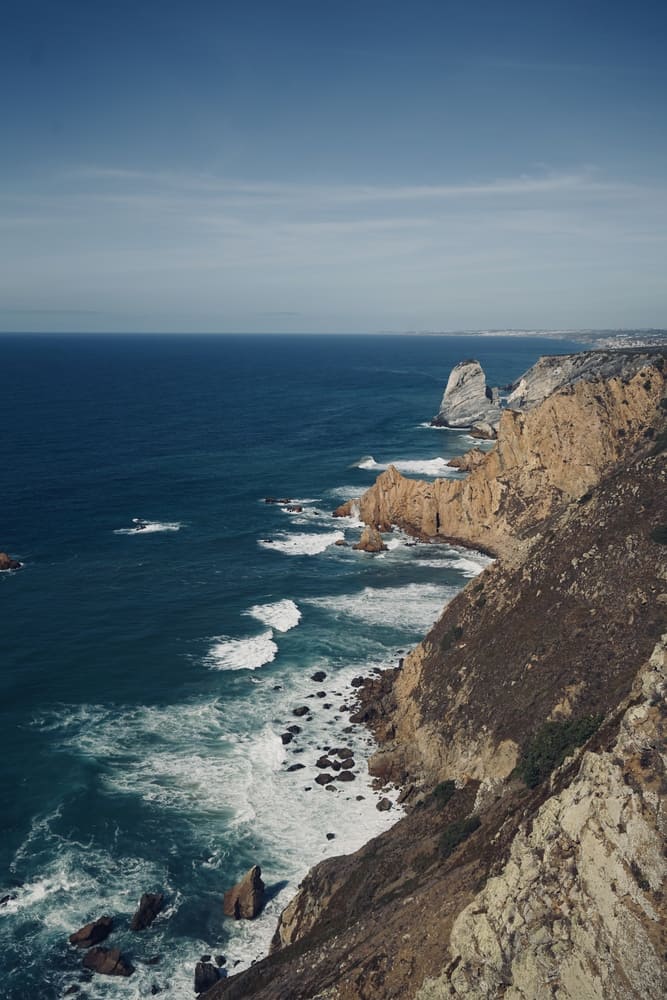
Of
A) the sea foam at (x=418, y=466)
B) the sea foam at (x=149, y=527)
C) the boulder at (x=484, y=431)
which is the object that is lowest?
the sea foam at (x=149, y=527)

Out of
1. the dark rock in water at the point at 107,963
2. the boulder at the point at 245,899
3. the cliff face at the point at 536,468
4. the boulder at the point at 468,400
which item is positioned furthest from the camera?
the boulder at the point at 468,400

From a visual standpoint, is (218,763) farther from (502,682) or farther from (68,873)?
(502,682)

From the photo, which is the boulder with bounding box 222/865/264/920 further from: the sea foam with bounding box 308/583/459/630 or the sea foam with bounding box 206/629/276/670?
the sea foam with bounding box 308/583/459/630

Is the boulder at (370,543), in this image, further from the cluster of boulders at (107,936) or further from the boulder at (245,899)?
the cluster of boulders at (107,936)

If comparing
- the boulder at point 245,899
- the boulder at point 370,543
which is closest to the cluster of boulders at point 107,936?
the boulder at point 245,899

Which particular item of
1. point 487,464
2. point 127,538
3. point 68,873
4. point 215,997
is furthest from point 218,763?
point 487,464

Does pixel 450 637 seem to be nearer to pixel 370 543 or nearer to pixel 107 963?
pixel 107 963
